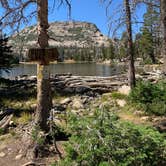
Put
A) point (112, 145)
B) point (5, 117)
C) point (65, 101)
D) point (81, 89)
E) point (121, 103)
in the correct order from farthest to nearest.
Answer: point (81, 89)
point (65, 101)
point (121, 103)
point (5, 117)
point (112, 145)

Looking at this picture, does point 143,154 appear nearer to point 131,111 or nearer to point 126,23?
point 131,111

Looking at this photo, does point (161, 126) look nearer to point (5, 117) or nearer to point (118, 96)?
point (118, 96)

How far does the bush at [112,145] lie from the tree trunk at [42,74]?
2453mm

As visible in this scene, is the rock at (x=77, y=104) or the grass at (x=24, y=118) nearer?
the grass at (x=24, y=118)

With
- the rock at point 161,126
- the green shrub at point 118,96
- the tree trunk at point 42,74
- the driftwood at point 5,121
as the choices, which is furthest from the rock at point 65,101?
the tree trunk at point 42,74

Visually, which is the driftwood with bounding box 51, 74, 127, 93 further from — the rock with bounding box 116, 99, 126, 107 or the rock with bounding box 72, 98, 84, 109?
the rock with bounding box 116, 99, 126, 107

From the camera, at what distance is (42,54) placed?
8.54 m

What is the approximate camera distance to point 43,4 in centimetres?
857

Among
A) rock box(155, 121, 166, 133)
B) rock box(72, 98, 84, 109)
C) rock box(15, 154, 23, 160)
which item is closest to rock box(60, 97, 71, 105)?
rock box(72, 98, 84, 109)

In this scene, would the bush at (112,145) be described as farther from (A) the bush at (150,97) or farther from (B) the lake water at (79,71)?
(B) the lake water at (79,71)

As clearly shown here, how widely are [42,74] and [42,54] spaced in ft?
1.53

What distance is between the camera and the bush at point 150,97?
11.3m

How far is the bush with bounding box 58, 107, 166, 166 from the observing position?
569 centimetres

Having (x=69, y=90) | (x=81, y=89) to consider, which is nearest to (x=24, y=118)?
(x=69, y=90)
